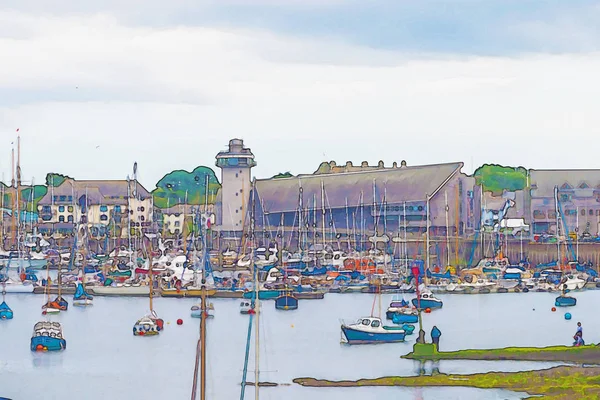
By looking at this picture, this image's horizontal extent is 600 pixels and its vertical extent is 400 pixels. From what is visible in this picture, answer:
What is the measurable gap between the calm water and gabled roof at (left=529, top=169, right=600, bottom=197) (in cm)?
3503

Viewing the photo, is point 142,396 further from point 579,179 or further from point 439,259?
point 579,179

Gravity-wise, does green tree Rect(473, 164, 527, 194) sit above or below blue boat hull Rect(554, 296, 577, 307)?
above

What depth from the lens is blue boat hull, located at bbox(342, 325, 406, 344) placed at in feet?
184

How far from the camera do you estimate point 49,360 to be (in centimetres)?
5512

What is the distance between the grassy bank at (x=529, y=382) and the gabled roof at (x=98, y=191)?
322 feet

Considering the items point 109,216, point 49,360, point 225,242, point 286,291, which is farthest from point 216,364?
point 109,216

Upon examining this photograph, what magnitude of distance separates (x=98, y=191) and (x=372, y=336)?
9295 cm

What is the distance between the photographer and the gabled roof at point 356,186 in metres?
114

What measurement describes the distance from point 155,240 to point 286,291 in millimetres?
50939

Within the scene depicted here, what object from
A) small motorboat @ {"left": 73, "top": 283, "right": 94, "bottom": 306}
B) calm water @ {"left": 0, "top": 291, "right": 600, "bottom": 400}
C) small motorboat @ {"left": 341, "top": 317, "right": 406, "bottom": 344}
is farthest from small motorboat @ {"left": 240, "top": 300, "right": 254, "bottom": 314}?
small motorboat @ {"left": 341, "top": 317, "right": 406, "bottom": 344}

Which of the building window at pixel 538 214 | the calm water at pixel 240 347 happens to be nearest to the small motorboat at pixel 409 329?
the calm water at pixel 240 347

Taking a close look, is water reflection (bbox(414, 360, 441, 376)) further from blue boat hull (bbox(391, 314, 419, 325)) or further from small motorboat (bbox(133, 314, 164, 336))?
small motorboat (bbox(133, 314, 164, 336))

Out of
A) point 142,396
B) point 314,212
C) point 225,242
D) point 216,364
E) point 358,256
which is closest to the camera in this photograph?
point 142,396

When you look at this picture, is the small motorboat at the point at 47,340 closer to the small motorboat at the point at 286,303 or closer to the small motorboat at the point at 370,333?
the small motorboat at the point at 370,333
